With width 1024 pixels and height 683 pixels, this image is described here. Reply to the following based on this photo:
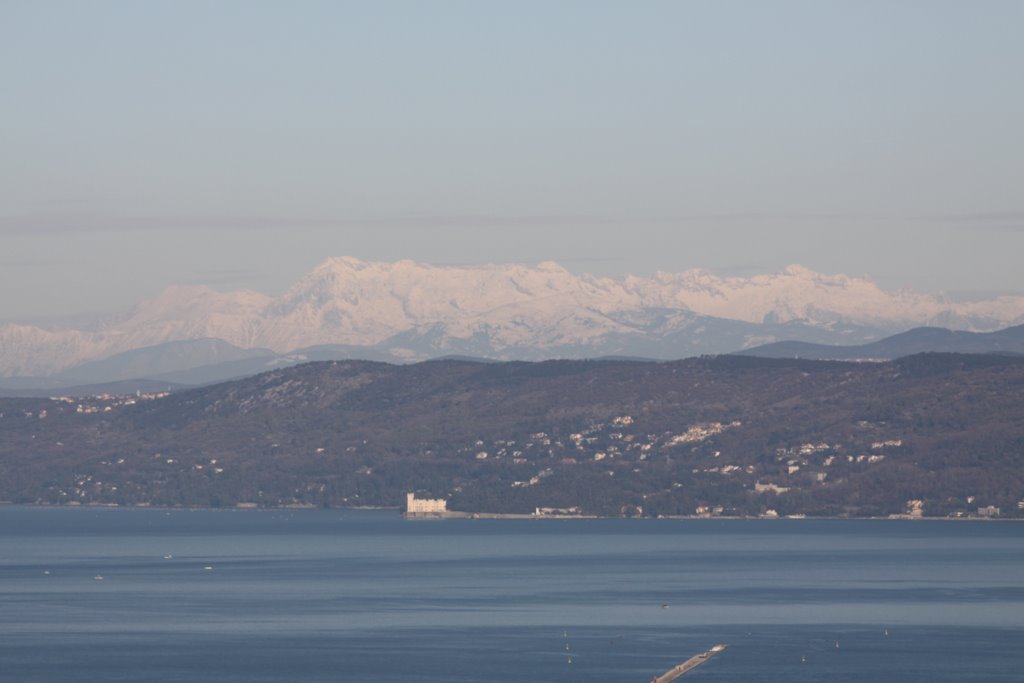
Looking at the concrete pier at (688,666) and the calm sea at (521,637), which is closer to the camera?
the concrete pier at (688,666)

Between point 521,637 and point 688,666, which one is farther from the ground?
point 521,637

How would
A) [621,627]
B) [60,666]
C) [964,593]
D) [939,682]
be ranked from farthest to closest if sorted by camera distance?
[964,593] → [621,627] → [60,666] → [939,682]

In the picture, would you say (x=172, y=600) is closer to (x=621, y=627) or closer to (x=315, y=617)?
(x=315, y=617)

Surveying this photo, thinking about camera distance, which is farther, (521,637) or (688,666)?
(521,637)

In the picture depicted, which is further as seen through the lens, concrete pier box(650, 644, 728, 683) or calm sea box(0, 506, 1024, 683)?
calm sea box(0, 506, 1024, 683)

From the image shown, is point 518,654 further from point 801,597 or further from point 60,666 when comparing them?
point 801,597

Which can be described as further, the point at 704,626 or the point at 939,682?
the point at 704,626

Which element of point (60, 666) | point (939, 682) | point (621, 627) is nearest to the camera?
point (939, 682)

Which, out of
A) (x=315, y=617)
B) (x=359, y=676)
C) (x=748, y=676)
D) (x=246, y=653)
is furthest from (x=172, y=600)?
(x=748, y=676)
